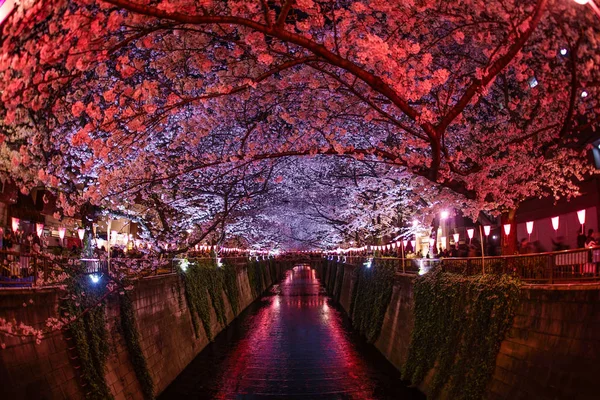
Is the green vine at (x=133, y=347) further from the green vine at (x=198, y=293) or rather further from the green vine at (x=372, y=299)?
the green vine at (x=372, y=299)

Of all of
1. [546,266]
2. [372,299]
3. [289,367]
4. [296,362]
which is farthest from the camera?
[372,299]

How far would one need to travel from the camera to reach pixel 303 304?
156 ft

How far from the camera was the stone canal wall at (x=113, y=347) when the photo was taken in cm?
929

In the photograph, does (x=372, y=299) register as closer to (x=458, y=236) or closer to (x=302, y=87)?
(x=458, y=236)

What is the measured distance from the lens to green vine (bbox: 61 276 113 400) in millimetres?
11555

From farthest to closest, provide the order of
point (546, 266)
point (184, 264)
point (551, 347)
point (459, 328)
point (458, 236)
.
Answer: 1. point (458, 236)
2. point (184, 264)
3. point (459, 328)
4. point (546, 266)
5. point (551, 347)

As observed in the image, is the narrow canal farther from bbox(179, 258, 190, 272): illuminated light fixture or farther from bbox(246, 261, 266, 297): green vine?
bbox(246, 261, 266, 297): green vine

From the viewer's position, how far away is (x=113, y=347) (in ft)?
46.3

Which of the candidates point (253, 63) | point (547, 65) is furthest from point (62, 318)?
point (547, 65)

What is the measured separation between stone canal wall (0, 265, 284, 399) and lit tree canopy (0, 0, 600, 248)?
319 centimetres

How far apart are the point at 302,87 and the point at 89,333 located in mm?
8322

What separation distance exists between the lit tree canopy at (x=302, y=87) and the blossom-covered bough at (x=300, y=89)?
0.17 ft

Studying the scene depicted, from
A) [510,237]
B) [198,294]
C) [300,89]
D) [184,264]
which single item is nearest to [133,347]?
[300,89]

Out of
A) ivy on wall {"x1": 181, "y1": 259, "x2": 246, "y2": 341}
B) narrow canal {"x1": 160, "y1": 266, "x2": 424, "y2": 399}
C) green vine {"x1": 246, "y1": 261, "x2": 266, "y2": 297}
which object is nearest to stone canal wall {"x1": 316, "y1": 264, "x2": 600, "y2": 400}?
narrow canal {"x1": 160, "y1": 266, "x2": 424, "y2": 399}
